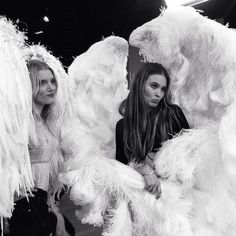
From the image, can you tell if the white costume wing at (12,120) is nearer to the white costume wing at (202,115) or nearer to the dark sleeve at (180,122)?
the white costume wing at (202,115)

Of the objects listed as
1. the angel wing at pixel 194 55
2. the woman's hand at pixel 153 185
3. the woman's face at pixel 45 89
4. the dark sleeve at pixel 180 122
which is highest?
the angel wing at pixel 194 55

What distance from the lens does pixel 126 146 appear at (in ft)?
4.67

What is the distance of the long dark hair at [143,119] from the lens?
4.59 feet

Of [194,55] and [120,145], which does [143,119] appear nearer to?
[120,145]

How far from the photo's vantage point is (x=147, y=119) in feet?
4.75

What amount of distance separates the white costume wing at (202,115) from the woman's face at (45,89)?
44 centimetres

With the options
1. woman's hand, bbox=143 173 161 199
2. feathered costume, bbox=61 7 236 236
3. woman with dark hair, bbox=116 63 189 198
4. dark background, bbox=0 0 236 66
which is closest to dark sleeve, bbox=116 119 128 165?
woman with dark hair, bbox=116 63 189 198

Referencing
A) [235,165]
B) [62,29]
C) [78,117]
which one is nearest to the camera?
[235,165]

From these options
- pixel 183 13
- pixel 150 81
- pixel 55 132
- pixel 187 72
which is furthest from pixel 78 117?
pixel 183 13

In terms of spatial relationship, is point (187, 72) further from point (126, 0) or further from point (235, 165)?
point (126, 0)

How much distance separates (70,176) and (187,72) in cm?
73

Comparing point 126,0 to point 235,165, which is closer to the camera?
point 235,165

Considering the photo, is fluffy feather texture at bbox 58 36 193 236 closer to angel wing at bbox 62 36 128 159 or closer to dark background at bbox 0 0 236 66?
angel wing at bbox 62 36 128 159

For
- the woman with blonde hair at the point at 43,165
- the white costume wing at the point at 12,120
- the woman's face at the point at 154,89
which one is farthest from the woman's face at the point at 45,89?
the woman's face at the point at 154,89
